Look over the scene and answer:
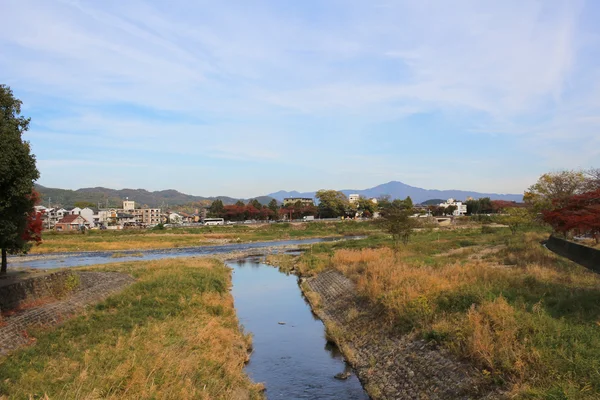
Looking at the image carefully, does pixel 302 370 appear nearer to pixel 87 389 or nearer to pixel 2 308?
pixel 87 389

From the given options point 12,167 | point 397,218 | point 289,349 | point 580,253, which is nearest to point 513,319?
point 289,349

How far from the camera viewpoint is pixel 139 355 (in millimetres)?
13562

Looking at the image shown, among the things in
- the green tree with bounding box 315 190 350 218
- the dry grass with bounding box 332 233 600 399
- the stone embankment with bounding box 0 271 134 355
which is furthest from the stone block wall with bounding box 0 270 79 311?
the green tree with bounding box 315 190 350 218

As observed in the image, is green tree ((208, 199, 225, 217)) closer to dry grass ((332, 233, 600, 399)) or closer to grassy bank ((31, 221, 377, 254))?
grassy bank ((31, 221, 377, 254))

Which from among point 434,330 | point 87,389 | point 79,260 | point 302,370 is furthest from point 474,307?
point 79,260

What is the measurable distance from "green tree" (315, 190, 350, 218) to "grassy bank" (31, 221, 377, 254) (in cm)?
3940

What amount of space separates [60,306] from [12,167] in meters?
7.37

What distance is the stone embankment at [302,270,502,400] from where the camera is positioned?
40.6ft

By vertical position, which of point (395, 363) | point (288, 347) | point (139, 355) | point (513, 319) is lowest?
point (288, 347)

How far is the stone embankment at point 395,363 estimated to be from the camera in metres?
12.4

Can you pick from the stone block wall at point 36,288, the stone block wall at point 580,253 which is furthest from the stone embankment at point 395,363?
the stone block wall at point 36,288

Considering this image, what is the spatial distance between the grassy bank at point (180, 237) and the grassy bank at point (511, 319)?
193ft

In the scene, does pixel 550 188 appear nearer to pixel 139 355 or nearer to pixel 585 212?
pixel 585 212

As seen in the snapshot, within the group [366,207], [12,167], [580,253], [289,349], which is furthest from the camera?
[366,207]
